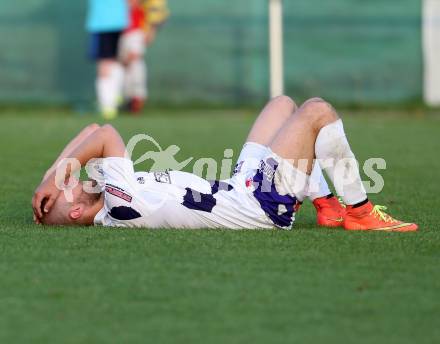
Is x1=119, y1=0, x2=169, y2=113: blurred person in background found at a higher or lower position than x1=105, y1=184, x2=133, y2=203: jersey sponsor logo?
lower

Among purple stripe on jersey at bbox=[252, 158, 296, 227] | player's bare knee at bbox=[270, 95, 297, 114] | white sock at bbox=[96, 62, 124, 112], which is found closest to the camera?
purple stripe on jersey at bbox=[252, 158, 296, 227]

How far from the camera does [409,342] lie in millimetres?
4059

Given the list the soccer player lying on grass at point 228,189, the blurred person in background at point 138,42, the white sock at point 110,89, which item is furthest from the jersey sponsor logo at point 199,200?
the blurred person in background at point 138,42

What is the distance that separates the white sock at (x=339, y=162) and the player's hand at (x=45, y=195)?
139 centimetres

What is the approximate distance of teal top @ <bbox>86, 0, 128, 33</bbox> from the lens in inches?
640

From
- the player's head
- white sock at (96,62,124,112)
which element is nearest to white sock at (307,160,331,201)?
the player's head

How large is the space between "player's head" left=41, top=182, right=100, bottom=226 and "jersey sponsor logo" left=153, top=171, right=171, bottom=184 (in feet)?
1.13

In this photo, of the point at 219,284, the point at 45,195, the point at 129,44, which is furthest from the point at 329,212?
the point at 129,44

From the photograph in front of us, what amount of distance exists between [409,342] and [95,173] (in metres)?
2.59

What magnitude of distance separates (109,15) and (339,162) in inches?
421

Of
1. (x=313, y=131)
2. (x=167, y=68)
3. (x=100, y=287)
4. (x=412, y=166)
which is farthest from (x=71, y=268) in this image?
(x=167, y=68)

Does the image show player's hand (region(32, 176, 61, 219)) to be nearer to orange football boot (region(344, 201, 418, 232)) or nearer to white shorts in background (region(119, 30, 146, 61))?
orange football boot (region(344, 201, 418, 232))

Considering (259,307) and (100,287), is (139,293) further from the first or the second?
(259,307)

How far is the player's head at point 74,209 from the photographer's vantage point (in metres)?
6.20
